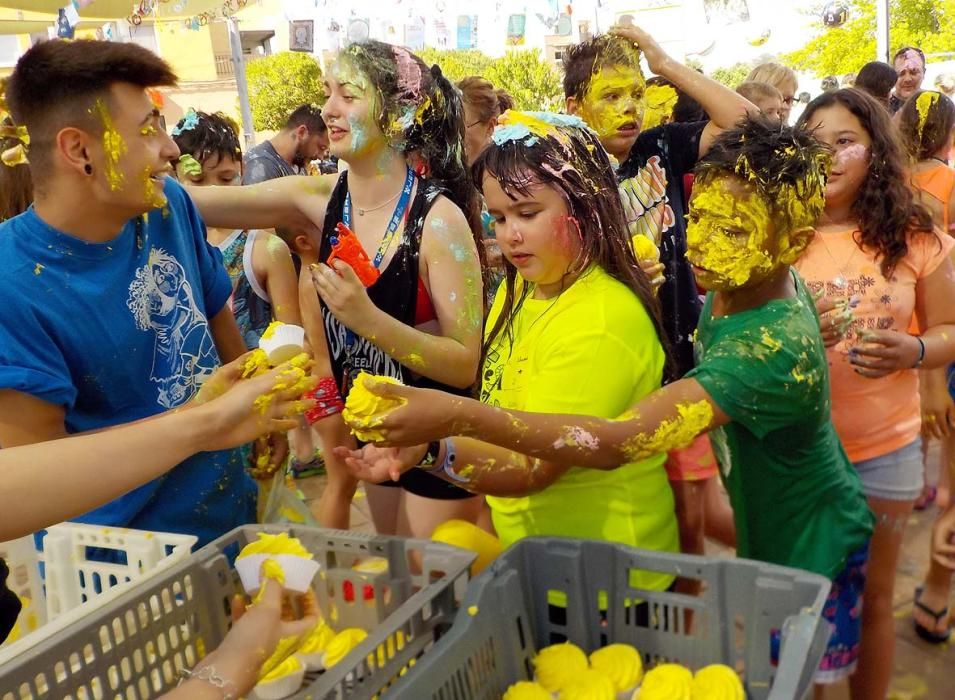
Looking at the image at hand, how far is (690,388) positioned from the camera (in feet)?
5.11

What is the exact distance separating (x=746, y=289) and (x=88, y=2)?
314 inches

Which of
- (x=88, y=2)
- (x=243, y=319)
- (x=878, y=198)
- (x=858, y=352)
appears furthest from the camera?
(x=88, y=2)

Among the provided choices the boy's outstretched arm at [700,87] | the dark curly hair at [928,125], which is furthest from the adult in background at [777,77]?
the boy's outstretched arm at [700,87]

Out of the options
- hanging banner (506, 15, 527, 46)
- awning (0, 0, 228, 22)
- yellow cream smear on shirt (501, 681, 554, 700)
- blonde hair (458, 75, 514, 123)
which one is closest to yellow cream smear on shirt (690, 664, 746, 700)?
yellow cream smear on shirt (501, 681, 554, 700)

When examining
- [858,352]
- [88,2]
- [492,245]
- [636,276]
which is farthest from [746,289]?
[88,2]

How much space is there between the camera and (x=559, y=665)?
4.83ft

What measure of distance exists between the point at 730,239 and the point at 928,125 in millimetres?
2934

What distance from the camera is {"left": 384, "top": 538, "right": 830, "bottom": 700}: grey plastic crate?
1.30 meters

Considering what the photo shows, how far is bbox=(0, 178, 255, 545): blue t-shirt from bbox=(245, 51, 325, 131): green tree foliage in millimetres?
7083

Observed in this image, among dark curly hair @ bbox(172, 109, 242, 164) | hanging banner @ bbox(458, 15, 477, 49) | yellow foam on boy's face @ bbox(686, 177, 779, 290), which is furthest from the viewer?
hanging banner @ bbox(458, 15, 477, 49)

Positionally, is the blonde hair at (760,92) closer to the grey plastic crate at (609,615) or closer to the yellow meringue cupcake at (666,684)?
the grey plastic crate at (609,615)

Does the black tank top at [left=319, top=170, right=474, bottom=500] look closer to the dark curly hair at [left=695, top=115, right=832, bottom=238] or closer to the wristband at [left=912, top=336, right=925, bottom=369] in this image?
the dark curly hair at [left=695, top=115, right=832, bottom=238]

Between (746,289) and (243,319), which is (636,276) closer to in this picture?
(746,289)

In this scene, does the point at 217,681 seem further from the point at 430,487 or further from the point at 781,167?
the point at 781,167
